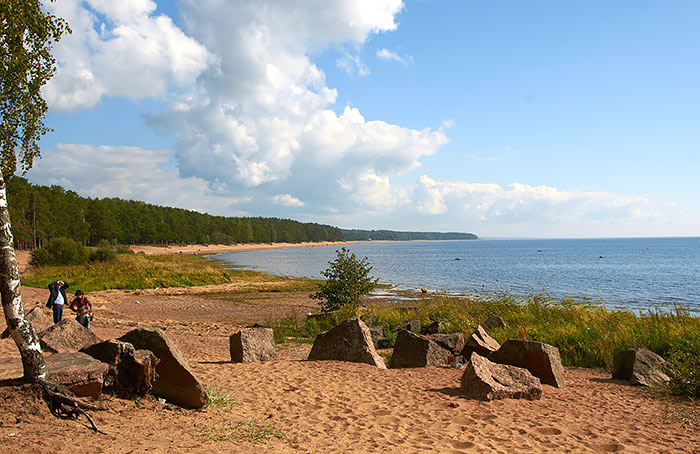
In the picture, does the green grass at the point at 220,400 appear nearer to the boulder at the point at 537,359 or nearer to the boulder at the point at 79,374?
the boulder at the point at 79,374

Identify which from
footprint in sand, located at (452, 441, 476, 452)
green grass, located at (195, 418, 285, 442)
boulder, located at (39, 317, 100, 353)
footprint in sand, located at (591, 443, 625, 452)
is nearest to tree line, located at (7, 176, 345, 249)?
boulder, located at (39, 317, 100, 353)

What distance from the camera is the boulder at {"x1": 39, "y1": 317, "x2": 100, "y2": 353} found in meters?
9.81

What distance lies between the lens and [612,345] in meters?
12.3

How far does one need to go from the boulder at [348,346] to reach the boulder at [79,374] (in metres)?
6.18

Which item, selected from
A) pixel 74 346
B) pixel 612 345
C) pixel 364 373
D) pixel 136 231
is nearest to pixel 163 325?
pixel 74 346

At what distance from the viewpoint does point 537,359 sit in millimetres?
9836

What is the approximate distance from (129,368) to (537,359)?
7821 millimetres

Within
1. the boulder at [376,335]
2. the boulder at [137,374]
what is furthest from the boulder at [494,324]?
the boulder at [137,374]

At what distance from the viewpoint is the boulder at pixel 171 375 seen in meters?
7.12

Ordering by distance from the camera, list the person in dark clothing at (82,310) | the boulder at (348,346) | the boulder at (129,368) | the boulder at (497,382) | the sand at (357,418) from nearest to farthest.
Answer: the sand at (357,418)
the boulder at (129,368)
the boulder at (497,382)
the boulder at (348,346)
the person in dark clothing at (82,310)

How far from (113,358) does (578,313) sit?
1410 centimetres

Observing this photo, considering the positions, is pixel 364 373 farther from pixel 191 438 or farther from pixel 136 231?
pixel 136 231

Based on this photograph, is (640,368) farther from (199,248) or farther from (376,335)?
(199,248)

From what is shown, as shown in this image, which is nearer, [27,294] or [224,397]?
[224,397]
